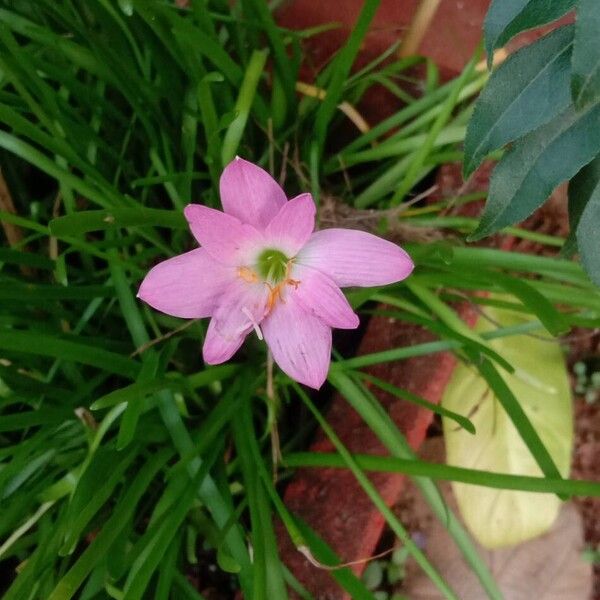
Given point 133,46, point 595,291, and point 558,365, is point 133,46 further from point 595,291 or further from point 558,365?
point 558,365

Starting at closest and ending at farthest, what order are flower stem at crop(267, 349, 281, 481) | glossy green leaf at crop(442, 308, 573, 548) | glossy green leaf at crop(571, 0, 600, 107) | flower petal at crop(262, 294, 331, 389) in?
glossy green leaf at crop(571, 0, 600, 107)
flower petal at crop(262, 294, 331, 389)
flower stem at crop(267, 349, 281, 481)
glossy green leaf at crop(442, 308, 573, 548)

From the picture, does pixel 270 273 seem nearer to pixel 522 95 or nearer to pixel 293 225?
pixel 293 225

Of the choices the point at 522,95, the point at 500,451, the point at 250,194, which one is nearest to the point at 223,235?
the point at 250,194

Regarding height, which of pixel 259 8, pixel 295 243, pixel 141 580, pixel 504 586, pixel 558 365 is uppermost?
pixel 259 8

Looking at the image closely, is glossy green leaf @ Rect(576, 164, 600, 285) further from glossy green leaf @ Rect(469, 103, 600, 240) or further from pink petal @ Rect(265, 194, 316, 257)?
pink petal @ Rect(265, 194, 316, 257)

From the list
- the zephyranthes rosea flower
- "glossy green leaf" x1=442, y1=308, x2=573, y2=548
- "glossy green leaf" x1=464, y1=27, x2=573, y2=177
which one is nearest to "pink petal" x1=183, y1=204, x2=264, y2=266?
the zephyranthes rosea flower

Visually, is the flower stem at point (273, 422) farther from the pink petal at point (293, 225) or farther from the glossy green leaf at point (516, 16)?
the glossy green leaf at point (516, 16)

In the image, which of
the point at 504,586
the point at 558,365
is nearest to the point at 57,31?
the point at 558,365
